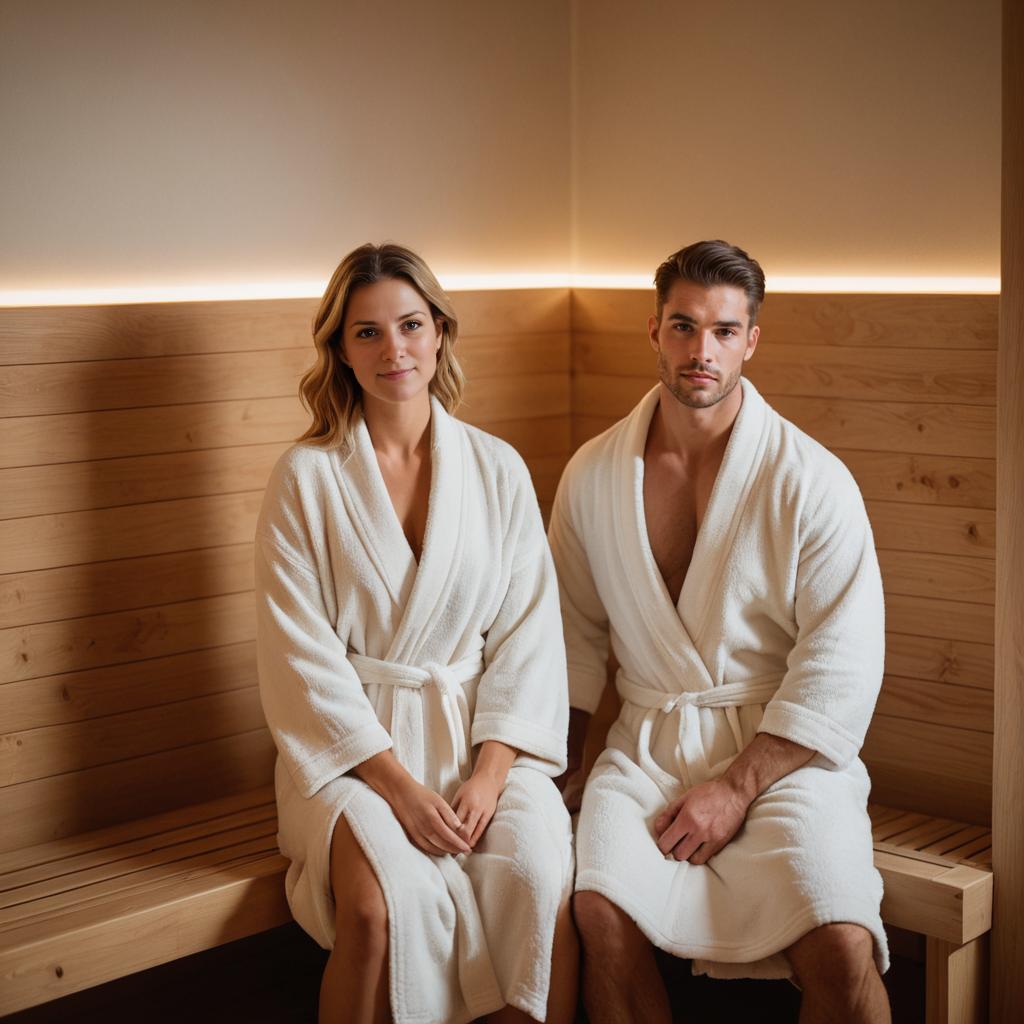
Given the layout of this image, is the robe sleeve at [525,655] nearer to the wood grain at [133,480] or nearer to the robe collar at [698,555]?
the robe collar at [698,555]

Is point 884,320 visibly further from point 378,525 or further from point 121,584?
point 121,584

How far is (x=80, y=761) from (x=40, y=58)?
1319mm

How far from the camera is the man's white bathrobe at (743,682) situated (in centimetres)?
228

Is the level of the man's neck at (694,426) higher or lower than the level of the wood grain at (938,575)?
higher

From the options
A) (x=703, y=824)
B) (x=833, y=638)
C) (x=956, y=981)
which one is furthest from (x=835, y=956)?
(x=833, y=638)

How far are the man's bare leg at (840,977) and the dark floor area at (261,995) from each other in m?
0.69

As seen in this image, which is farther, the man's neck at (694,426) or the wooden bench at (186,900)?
the man's neck at (694,426)

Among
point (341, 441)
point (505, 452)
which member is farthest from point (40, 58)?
point (505, 452)

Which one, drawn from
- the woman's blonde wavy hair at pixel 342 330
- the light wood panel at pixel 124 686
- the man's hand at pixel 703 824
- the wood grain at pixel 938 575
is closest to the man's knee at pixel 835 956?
the man's hand at pixel 703 824

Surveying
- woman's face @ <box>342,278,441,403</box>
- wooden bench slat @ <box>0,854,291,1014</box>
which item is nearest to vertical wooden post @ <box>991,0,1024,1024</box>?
woman's face @ <box>342,278,441,403</box>

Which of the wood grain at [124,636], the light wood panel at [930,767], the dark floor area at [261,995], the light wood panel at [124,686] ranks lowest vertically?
the dark floor area at [261,995]

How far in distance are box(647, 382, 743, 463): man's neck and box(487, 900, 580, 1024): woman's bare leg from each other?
0.87 metres

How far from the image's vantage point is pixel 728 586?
8.20 ft

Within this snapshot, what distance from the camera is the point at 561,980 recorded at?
7.52 feet
